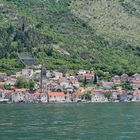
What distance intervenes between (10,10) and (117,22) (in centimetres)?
3281

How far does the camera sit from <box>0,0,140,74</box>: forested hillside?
15425 centimetres

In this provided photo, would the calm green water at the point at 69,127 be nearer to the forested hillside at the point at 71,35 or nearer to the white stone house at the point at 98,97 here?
the white stone house at the point at 98,97

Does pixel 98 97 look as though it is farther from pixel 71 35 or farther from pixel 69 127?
pixel 69 127

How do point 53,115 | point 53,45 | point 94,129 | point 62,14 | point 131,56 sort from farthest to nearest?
1. point 62,14
2. point 131,56
3. point 53,45
4. point 53,115
5. point 94,129

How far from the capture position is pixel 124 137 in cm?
5447

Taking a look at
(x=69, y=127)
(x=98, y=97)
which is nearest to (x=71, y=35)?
(x=98, y=97)

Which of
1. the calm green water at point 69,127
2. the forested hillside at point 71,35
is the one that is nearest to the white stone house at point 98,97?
the forested hillside at point 71,35

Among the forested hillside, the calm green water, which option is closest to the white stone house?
the forested hillside

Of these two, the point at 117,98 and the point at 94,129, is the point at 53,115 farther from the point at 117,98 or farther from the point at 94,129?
the point at 117,98

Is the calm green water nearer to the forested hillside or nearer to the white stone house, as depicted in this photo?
the white stone house

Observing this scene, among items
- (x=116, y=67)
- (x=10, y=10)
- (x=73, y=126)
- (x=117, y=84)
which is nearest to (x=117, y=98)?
(x=117, y=84)

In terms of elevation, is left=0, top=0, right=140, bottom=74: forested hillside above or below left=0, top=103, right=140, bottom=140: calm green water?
above

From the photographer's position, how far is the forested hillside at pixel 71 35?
154 meters

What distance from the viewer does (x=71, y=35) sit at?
175 meters
